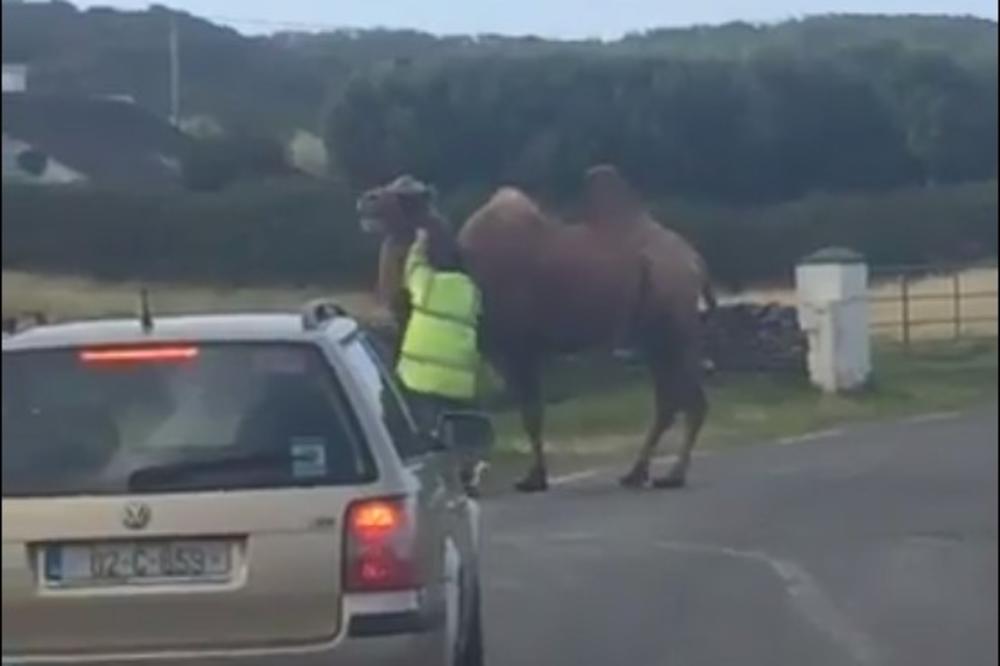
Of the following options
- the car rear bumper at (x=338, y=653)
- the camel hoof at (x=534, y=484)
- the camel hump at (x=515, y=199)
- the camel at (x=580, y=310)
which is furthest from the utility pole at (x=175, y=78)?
the camel hoof at (x=534, y=484)

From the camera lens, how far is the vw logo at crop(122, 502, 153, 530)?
23.1 feet

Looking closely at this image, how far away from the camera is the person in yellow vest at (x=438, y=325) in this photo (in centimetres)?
1420

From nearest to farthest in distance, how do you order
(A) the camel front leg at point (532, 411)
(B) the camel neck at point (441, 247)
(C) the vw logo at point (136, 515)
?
(C) the vw logo at point (136, 515), (B) the camel neck at point (441, 247), (A) the camel front leg at point (532, 411)

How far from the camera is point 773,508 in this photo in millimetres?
14789

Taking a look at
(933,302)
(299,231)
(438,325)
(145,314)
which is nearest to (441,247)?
(438,325)

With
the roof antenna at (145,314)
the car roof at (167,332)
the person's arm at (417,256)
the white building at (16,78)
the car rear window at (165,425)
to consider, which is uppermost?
the white building at (16,78)

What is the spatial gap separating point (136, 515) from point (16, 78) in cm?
190

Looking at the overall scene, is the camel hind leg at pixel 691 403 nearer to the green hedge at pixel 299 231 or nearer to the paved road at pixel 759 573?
the paved road at pixel 759 573

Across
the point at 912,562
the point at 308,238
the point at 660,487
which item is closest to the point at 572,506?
the point at 660,487

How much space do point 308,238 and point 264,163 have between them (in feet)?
1.37

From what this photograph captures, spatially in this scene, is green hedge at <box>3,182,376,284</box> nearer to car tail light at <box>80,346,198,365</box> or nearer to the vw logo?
car tail light at <box>80,346,198,365</box>

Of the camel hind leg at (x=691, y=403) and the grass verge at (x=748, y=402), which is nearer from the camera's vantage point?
the grass verge at (x=748, y=402)

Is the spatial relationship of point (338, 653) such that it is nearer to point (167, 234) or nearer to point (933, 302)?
point (167, 234)

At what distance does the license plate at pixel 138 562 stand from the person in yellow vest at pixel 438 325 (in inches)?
265
